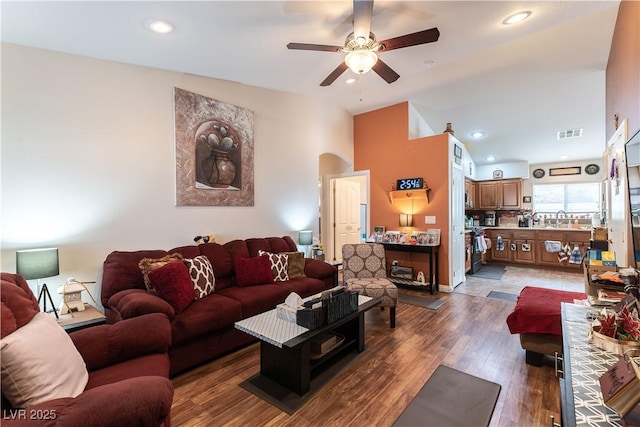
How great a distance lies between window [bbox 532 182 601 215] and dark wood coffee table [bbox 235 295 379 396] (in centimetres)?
732

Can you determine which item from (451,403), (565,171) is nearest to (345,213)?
(451,403)

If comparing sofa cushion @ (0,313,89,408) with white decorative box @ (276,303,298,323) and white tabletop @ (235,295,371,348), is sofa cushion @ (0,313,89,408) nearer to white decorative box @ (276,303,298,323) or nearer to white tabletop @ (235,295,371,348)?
white tabletop @ (235,295,371,348)

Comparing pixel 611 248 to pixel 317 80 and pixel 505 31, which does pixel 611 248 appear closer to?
pixel 505 31

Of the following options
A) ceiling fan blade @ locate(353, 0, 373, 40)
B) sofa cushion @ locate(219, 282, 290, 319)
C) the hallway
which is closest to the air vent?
the hallway

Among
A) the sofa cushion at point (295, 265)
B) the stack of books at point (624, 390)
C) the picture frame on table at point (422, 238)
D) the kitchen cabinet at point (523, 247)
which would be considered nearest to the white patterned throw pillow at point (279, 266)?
the sofa cushion at point (295, 265)

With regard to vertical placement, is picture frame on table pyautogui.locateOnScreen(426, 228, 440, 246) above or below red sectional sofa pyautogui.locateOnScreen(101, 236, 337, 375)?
above

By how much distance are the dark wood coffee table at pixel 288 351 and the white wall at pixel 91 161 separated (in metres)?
1.69

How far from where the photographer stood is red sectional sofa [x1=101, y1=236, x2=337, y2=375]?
2.25 meters

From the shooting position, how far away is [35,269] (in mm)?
2160

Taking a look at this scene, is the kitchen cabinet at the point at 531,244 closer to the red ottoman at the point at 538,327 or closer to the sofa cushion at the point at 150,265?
the red ottoman at the point at 538,327

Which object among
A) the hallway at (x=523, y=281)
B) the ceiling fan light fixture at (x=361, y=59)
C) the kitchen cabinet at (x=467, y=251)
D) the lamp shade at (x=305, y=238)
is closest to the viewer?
the ceiling fan light fixture at (x=361, y=59)

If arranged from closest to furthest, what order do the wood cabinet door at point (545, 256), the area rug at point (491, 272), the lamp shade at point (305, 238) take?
the lamp shade at point (305, 238) < the area rug at point (491, 272) < the wood cabinet door at point (545, 256)

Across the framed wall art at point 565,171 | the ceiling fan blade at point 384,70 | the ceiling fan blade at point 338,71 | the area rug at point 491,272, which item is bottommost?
the area rug at point 491,272

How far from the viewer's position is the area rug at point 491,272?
5.70 meters
